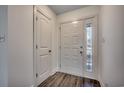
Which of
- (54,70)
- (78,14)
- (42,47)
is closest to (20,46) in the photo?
(42,47)

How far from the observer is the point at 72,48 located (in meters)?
3.97

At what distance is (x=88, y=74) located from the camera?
3555 mm

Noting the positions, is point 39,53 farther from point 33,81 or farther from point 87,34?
point 87,34

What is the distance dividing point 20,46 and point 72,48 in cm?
224

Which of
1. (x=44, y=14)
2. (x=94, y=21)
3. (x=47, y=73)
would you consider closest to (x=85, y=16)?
(x=94, y=21)

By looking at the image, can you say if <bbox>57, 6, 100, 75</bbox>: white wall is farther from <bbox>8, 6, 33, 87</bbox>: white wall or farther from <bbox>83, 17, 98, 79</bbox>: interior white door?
<bbox>8, 6, 33, 87</bbox>: white wall

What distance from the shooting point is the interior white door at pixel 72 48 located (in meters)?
3.76

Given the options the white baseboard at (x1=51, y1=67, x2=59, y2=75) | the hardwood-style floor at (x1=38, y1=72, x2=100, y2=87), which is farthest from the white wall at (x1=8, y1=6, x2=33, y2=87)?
the white baseboard at (x1=51, y1=67, x2=59, y2=75)

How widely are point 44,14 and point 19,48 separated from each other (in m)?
1.59

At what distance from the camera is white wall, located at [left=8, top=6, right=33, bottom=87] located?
1.82 meters

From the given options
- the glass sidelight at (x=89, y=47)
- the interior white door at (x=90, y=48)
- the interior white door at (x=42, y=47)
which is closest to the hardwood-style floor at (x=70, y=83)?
the interior white door at (x=42, y=47)

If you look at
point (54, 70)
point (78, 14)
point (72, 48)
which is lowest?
point (54, 70)

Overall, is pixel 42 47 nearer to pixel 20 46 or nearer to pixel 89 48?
pixel 20 46

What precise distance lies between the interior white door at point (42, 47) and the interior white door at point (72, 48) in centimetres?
74
